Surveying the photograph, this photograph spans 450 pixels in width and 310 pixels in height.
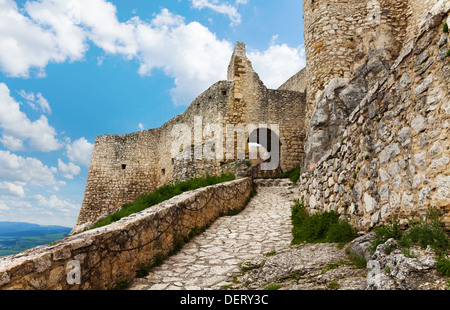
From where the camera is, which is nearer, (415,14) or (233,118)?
(415,14)

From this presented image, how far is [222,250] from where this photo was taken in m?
4.95

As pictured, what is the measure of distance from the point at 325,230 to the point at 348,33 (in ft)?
30.1

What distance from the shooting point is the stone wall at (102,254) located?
7.72ft

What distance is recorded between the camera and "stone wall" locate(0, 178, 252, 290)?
7.72ft

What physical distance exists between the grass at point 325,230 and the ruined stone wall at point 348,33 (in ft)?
23.3

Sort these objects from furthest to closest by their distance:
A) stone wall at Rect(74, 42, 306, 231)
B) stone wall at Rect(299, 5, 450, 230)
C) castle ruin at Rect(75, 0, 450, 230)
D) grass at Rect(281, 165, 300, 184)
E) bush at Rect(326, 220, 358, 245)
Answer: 1. stone wall at Rect(74, 42, 306, 231)
2. grass at Rect(281, 165, 300, 184)
3. bush at Rect(326, 220, 358, 245)
4. castle ruin at Rect(75, 0, 450, 230)
5. stone wall at Rect(299, 5, 450, 230)

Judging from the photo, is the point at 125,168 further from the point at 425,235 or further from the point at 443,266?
the point at 443,266

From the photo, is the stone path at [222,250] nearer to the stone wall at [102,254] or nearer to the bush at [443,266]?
the stone wall at [102,254]

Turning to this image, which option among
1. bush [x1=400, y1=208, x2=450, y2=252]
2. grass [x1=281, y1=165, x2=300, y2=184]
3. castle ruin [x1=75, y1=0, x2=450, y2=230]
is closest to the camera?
bush [x1=400, y1=208, x2=450, y2=252]

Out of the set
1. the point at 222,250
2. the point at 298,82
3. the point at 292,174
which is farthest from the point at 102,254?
the point at 298,82

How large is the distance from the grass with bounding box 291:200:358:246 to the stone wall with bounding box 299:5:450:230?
0.17 meters

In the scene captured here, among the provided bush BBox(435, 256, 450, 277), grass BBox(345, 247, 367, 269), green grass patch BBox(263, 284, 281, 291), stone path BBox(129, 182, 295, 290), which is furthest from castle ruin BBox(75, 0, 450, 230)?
green grass patch BBox(263, 284, 281, 291)

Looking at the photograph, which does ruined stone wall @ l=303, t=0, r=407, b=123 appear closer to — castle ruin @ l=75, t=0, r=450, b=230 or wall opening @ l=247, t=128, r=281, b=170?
castle ruin @ l=75, t=0, r=450, b=230
